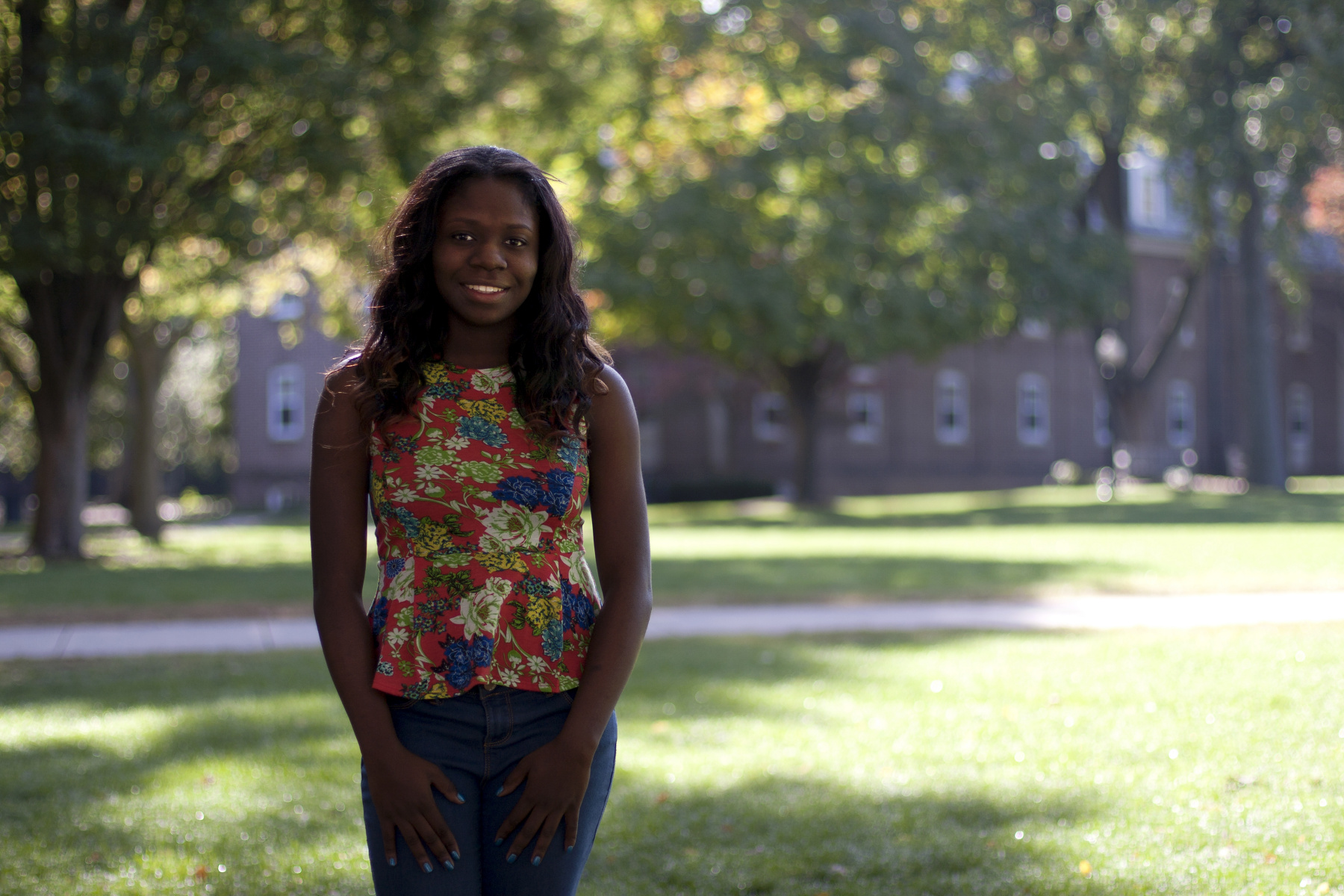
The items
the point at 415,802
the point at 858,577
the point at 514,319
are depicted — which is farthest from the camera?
the point at 858,577

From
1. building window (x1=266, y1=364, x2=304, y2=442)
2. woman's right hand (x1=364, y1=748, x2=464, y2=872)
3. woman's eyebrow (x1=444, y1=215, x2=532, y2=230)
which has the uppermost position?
building window (x1=266, y1=364, x2=304, y2=442)

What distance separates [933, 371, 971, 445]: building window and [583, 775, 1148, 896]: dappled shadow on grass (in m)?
36.7

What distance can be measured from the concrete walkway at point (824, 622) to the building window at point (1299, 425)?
39961 mm

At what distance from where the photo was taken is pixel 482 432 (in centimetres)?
224

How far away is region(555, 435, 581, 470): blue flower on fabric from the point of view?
2.24 meters

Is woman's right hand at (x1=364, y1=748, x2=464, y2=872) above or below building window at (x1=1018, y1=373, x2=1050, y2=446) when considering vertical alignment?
below

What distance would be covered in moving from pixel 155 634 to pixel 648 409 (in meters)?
24.3

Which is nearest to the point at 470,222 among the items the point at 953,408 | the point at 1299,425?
the point at 953,408

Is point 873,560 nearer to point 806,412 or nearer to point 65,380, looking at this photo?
point 65,380

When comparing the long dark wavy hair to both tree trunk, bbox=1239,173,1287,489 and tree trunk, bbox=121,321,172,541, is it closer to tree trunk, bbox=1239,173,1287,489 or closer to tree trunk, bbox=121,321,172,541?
tree trunk, bbox=121,321,172,541

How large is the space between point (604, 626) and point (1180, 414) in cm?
4717

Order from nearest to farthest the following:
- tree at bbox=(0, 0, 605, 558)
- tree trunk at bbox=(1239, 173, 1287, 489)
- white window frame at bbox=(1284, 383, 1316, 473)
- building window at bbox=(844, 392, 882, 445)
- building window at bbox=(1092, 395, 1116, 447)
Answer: tree at bbox=(0, 0, 605, 558)
tree trunk at bbox=(1239, 173, 1287, 489)
building window at bbox=(844, 392, 882, 445)
building window at bbox=(1092, 395, 1116, 447)
white window frame at bbox=(1284, 383, 1316, 473)

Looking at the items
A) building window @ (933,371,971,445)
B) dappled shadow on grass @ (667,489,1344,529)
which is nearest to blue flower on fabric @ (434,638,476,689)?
dappled shadow on grass @ (667,489,1344,529)

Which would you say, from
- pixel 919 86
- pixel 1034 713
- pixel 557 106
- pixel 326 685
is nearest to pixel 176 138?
pixel 557 106
